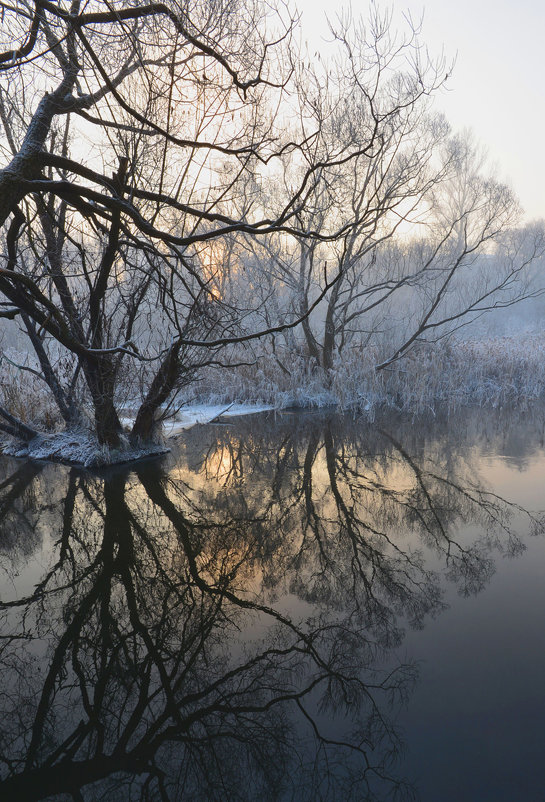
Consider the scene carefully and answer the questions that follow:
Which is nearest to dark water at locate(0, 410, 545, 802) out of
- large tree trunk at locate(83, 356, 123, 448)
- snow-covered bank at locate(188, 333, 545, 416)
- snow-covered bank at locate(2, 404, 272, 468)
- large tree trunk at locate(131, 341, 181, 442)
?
snow-covered bank at locate(2, 404, 272, 468)

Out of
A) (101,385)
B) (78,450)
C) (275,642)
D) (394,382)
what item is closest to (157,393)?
(101,385)

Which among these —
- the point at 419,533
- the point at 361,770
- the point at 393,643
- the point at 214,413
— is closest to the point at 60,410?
the point at 214,413

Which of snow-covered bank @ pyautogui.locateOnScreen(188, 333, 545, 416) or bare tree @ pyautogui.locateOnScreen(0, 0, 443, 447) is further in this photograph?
snow-covered bank @ pyautogui.locateOnScreen(188, 333, 545, 416)

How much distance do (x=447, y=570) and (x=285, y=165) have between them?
8.75 metres

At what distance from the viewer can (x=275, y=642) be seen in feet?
8.55

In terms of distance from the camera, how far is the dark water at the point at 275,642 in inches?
73.3

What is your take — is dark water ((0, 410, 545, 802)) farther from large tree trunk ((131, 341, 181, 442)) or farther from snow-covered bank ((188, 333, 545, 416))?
snow-covered bank ((188, 333, 545, 416))

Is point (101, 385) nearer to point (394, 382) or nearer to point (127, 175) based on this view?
point (127, 175)

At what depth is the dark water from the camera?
1861mm

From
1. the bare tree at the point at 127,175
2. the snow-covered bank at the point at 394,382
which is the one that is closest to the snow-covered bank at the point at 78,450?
the bare tree at the point at 127,175

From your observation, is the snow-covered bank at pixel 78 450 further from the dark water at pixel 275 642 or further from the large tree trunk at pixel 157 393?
the dark water at pixel 275 642

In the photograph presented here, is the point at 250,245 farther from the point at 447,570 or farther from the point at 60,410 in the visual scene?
the point at 447,570

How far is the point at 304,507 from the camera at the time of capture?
466 centimetres

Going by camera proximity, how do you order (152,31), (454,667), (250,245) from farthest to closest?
(250,245) → (152,31) → (454,667)
